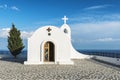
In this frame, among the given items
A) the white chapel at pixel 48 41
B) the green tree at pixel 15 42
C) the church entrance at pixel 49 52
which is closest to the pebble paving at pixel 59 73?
the white chapel at pixel 48 41

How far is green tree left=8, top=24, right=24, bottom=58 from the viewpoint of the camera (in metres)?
31.7

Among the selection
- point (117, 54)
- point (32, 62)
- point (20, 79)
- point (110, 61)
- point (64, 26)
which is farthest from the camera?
point (64, 26)

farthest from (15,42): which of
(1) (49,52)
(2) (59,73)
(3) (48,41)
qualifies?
(2) (59,73)

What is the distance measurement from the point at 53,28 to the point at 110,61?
7393 mm

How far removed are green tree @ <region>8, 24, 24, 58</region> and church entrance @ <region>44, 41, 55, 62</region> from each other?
8182mm

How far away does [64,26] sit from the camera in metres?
31.2

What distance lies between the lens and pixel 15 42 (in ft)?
104

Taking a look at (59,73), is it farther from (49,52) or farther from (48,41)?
(49,52)

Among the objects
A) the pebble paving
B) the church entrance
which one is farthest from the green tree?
the pebble paving

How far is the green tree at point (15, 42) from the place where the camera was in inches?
1247

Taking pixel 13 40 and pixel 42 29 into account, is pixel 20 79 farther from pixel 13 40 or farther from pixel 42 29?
pixel 13 40

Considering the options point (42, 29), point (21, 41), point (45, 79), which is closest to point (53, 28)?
point (42, 29)

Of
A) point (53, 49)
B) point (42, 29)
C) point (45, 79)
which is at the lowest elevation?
point (45, 79)

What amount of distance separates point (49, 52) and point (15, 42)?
825 centimetres
